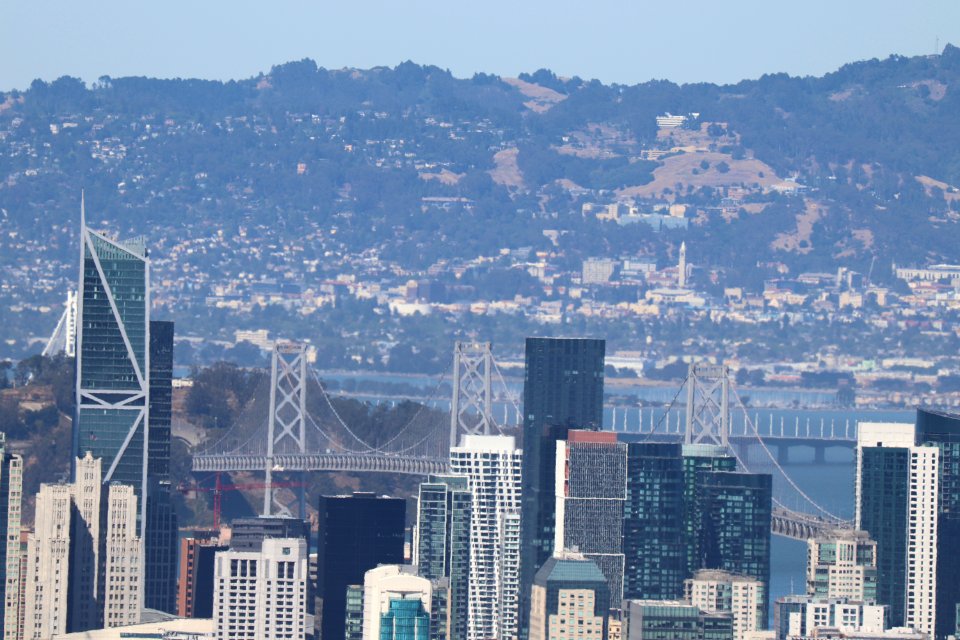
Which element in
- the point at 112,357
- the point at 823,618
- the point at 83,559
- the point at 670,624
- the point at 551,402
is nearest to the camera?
the point at 670,624

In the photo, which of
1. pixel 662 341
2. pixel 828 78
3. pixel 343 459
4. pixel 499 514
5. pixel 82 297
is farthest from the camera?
pixel 828 78

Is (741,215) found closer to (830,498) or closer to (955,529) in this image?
(830,498)

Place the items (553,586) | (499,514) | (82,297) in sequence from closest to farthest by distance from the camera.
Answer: (553,586)
(499,514)
(82,297)

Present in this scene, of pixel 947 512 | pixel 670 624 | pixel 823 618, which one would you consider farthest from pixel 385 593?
pixel 947 512

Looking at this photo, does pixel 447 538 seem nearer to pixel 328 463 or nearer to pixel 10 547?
pixel 10 547

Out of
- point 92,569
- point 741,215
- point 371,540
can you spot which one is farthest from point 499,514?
point 741,215
